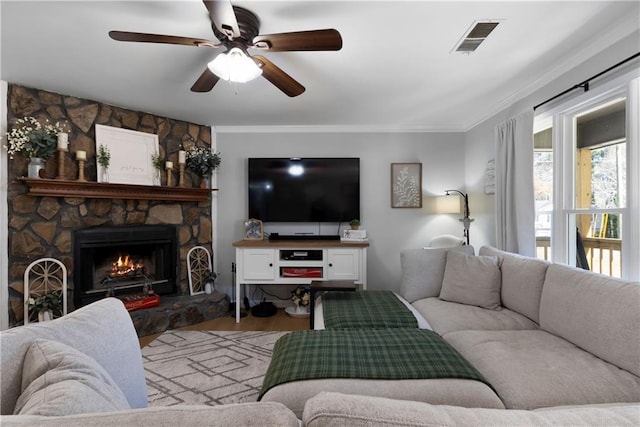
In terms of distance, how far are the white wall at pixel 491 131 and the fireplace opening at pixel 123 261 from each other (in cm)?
348

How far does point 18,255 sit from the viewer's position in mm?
2637

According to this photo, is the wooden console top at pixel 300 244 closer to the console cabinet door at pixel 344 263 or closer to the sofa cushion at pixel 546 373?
the console cabinet door at pixel 344 263

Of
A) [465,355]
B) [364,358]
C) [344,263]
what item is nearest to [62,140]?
[344,263]

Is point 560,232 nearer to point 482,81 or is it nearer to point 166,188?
point 482,81

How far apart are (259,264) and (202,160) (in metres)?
1.38

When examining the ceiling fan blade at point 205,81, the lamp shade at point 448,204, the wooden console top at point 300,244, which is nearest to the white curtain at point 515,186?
the lamp shade at point 448,204

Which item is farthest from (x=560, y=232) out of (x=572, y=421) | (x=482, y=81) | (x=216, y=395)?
(x=216, y=395)

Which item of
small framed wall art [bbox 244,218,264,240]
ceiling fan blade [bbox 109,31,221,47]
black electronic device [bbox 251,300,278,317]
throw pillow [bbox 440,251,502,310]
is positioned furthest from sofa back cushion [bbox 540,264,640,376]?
small framed wall art [bbox 244,218,264,240]

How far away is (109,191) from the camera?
2.97 meters

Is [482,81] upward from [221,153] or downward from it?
upward

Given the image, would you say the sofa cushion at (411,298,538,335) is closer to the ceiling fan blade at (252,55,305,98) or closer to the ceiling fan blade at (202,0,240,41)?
the ceiling fan blade at (252,55,305,98)

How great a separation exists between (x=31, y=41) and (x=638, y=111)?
3.74 meters

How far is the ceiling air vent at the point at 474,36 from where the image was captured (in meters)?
1.76

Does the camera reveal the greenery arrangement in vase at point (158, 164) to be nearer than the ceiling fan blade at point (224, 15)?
No
